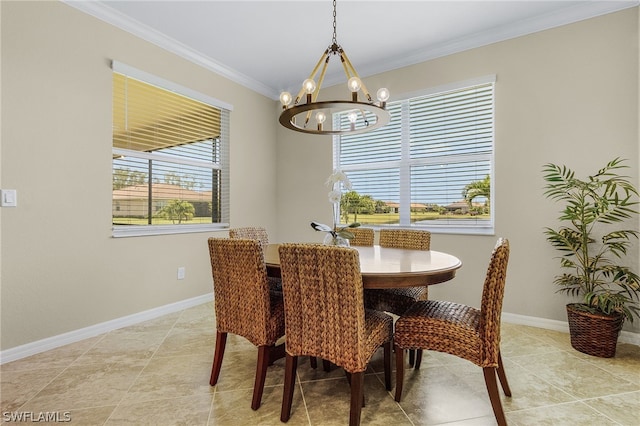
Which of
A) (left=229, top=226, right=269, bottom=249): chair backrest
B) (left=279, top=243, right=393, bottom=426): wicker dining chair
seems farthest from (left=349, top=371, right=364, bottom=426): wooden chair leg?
(left=229, top=226, right=269, bottom=249): chair backrest

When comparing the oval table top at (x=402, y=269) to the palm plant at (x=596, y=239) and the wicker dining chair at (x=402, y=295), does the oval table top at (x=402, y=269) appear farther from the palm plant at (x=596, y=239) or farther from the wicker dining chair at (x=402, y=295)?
the palm plant at (x=596, y=239)

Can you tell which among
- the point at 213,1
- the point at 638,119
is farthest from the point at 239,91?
the point at 638,119

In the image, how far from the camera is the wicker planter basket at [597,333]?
2.26 metres

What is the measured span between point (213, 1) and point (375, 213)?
8.67 feet

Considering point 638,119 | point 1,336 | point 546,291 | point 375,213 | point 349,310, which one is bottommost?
point 1,336

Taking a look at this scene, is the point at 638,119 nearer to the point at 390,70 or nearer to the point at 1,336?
the point at 390,70

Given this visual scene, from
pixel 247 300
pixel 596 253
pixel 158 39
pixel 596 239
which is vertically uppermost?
pixel 158 39

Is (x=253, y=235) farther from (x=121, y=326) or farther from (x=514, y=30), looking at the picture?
(x=514, y=30)

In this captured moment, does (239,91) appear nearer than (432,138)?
No

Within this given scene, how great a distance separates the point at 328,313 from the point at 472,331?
2.30 feet

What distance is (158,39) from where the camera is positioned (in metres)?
3.11

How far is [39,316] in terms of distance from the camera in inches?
93.7

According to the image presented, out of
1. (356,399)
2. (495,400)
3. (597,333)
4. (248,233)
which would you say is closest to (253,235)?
(248,233)

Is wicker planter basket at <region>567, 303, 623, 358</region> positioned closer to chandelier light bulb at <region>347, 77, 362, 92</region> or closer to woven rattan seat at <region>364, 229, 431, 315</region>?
woven rattan seat at <region>364, 229, 431, 315</region>
